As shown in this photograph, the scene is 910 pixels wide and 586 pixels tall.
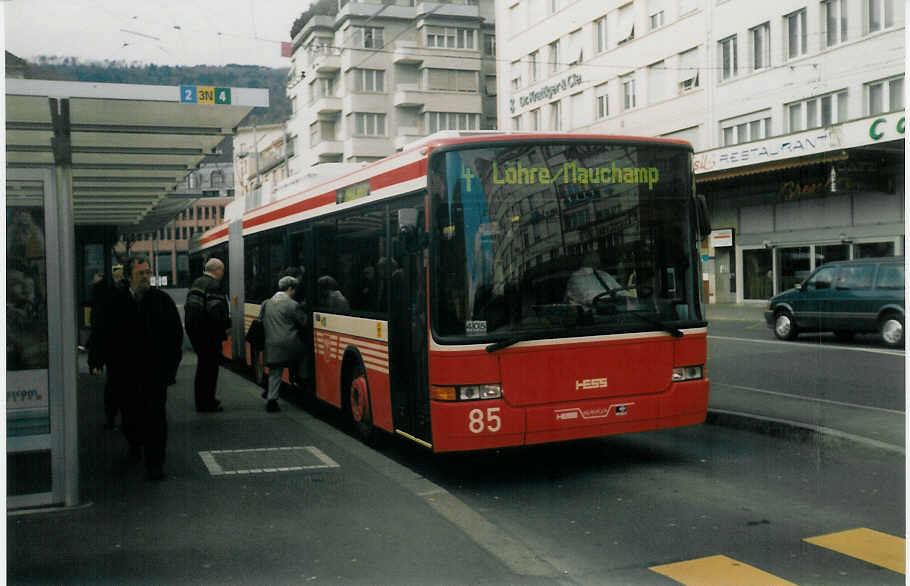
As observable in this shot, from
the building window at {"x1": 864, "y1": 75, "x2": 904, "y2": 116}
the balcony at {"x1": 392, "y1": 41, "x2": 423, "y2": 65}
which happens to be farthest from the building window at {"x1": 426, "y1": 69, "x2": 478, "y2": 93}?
the building window at {"x1": 864, "y1": 75, "x2": 904, "y2": 116}

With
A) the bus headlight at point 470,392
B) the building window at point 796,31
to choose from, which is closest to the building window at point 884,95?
the building window at point 796,31

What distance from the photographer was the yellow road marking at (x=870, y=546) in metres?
5.27

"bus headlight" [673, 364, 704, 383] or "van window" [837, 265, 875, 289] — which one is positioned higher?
"van window" [837, 265, 875, 289]

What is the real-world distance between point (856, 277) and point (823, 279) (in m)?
0.93

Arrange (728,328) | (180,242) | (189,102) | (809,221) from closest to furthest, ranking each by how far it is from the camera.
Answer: (189,102) < (728,328) < (809,221) < (180,242)

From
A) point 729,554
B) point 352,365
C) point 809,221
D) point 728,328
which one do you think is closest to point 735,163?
point 809,221

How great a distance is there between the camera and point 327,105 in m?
48.7

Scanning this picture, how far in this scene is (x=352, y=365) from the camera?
9273mm

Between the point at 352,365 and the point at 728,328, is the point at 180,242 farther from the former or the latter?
the point at 352,365

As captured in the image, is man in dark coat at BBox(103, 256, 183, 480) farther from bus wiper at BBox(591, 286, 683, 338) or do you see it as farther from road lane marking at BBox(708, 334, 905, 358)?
road lane marking at BBox(708, 334, 905, 358)

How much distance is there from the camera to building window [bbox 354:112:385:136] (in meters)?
52.4

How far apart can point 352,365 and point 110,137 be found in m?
3.45

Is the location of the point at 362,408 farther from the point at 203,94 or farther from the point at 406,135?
the point at 406,135

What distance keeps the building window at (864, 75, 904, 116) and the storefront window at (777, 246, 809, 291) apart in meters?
5.09
